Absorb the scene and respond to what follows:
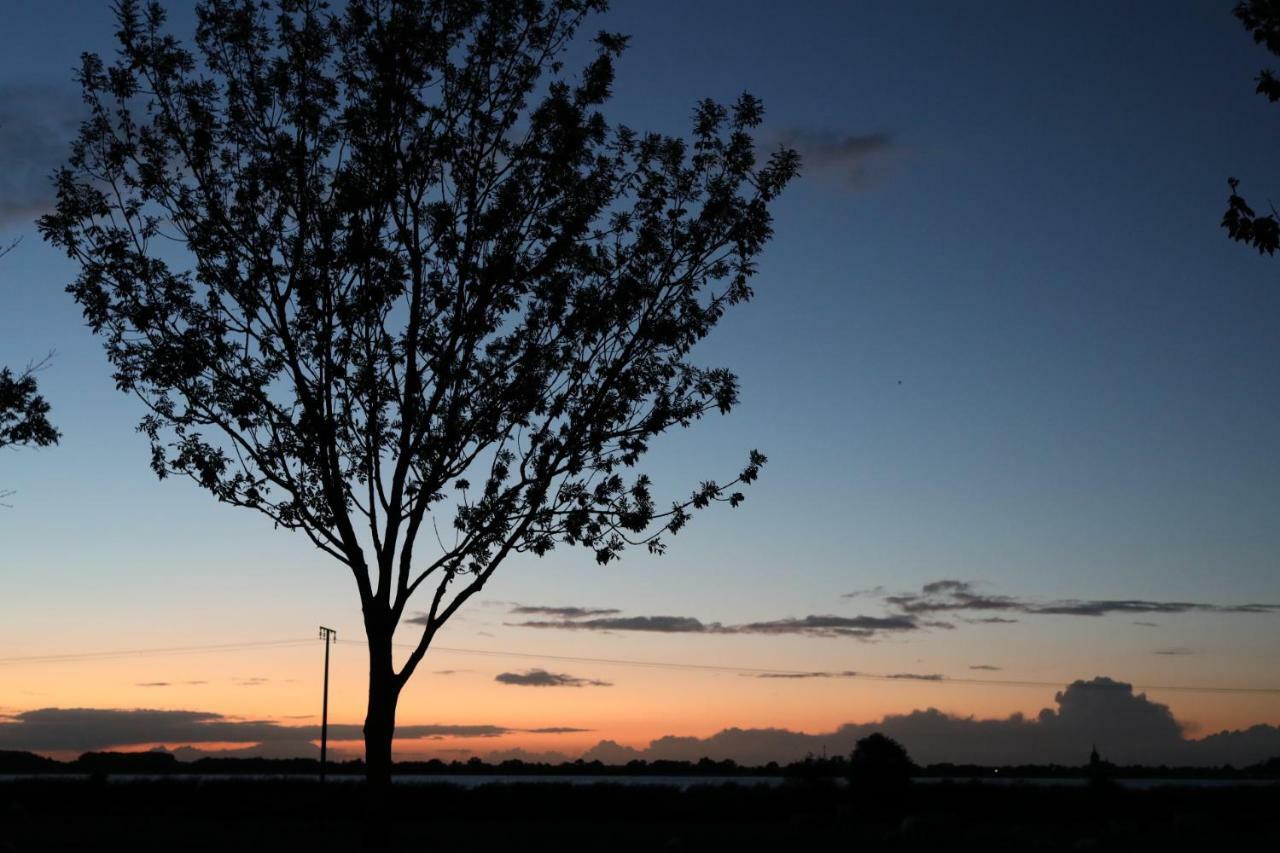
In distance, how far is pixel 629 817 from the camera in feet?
222

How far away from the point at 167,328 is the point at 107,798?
6422cm

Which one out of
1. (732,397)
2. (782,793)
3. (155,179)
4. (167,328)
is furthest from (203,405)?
(782,793)

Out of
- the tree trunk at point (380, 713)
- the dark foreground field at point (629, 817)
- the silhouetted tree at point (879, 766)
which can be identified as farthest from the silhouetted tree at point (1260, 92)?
the silhouetted tree at point (879, 766)

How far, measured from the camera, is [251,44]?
71.3 feet

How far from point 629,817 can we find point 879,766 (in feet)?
48.1

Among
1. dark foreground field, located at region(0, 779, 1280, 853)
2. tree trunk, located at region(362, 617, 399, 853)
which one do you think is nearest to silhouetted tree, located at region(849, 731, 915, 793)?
dark foreground field, located at region(0, 779, 1280, 853)

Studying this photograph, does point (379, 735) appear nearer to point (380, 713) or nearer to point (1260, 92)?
point (380, 713)

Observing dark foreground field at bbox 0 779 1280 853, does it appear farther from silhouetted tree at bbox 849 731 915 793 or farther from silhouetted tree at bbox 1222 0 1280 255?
silhouetted tree at bbox 1222 0 1280 255

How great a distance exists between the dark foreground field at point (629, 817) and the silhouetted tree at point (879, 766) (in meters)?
0.90

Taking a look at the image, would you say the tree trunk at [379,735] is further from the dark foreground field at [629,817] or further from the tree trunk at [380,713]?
the dark foreground field at [629,817]

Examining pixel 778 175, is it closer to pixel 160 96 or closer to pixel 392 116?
pixel 392 116

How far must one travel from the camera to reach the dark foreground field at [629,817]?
154ft

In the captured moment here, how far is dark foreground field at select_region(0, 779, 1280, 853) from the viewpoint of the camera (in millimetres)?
46812

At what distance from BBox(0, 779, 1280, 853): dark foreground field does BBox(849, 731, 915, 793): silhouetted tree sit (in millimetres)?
903
